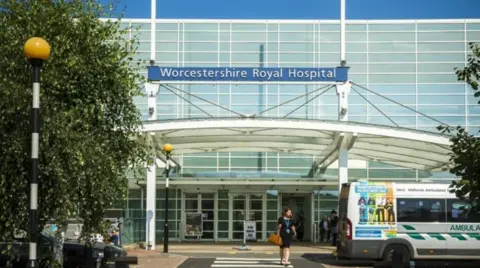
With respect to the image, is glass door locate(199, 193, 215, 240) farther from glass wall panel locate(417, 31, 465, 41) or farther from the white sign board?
glass wall panel locate(417, 31, 465, 41)

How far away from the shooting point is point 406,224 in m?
19.5

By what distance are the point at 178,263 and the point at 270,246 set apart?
9.71 m

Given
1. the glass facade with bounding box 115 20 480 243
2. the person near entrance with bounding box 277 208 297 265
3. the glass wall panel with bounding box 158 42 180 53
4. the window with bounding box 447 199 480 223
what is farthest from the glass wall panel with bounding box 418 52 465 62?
the person near entrance with bounding box 277 208 297 265

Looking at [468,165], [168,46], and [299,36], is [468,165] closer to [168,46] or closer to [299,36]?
[299,36]

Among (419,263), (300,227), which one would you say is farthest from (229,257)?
(300,227)

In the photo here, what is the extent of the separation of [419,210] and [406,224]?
599 millimetres

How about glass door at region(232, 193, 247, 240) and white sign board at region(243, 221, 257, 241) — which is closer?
white sign board at region(243, 221, 257, 241)

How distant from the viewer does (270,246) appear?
29.4 metres

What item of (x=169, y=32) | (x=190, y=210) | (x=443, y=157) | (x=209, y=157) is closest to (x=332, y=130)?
(x=443, y=157)

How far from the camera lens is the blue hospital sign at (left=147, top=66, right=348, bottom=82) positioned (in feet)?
86.0

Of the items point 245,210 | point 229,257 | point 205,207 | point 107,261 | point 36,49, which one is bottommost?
point 229,257

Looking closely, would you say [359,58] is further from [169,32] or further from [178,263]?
[178,263]

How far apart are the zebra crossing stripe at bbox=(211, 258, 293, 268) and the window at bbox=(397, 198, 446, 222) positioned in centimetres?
369

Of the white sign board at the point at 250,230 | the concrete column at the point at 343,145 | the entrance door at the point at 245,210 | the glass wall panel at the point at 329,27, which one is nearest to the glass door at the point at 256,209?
the entrance door at the point at 245,210
